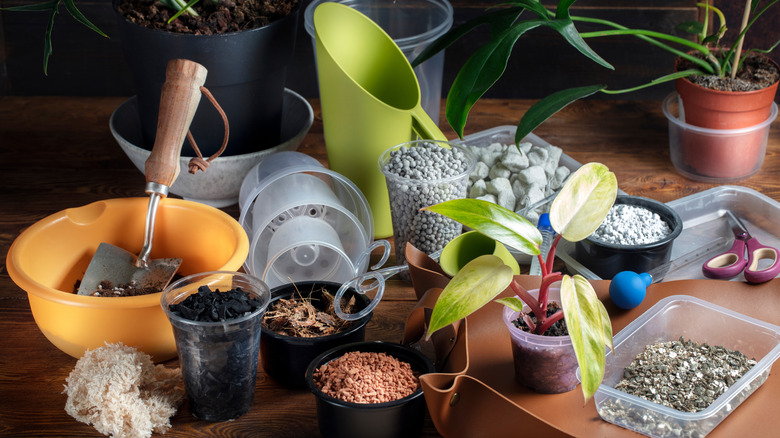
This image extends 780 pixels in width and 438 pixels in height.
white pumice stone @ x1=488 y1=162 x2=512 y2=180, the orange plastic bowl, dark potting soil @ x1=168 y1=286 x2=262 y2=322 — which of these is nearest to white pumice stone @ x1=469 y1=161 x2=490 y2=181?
white pumice stone @ x1=488 y1=162 x2=512 y2=180

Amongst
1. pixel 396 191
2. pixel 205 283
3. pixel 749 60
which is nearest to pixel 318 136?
pixel 396 191

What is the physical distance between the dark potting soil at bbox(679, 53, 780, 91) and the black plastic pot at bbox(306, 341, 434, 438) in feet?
2.85

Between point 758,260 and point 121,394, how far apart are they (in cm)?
89

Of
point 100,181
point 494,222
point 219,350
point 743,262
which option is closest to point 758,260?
point 743,262

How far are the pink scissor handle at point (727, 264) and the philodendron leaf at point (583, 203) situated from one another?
41cm

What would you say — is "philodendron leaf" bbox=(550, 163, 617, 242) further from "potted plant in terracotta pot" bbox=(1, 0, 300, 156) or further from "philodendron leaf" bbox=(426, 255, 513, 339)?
"potted plant in terracotta pot" bbox=(1, 0, 300, 156)

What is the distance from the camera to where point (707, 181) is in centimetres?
144

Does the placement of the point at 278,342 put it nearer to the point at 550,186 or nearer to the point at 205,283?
the point at 205,283

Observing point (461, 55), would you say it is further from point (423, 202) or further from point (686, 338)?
point (686, 338)

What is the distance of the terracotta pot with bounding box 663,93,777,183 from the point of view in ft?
4.61

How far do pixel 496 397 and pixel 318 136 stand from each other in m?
0.91

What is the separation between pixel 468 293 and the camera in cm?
75

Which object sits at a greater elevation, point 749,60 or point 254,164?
point 749,60

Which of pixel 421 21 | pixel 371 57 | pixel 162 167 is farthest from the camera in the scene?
pixel 421 21
